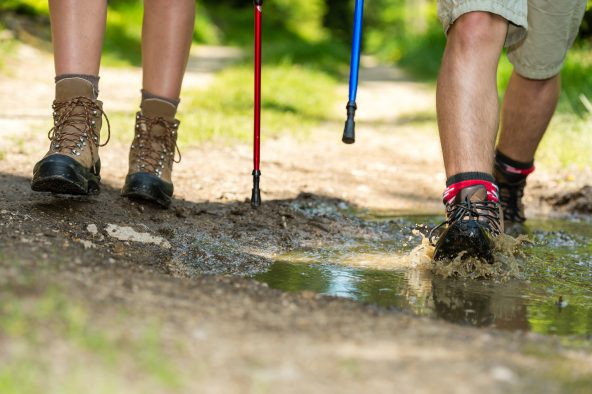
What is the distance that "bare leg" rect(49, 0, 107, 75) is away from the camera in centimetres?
283

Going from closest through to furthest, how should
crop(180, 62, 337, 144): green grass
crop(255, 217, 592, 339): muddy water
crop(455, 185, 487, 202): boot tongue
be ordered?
crop(255, 217, 592, 339): muddy water, crop(455, 185, 487, 202): boot tongue, crop(180, 62, 337, 144): green grass

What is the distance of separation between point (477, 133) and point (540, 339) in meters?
0.95

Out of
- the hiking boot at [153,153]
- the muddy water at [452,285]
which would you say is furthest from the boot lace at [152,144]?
the muddy water at [452,285]

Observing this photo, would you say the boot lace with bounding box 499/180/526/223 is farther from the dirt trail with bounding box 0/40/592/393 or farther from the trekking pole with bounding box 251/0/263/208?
the trekking pole with bounding box 251/0/263/208

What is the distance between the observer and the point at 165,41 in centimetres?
→ 308

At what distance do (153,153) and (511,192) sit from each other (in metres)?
1.46

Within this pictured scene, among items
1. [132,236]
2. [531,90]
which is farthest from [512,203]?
[132,236]

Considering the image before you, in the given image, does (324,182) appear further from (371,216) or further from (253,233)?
(253,233)

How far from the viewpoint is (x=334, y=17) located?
3397 cm

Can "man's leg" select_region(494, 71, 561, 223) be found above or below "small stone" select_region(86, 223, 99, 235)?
above

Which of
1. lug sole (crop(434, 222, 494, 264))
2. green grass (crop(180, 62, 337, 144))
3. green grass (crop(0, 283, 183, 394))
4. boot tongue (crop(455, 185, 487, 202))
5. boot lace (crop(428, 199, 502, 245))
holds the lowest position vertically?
green grass (crop(0, 283, 183, 394))

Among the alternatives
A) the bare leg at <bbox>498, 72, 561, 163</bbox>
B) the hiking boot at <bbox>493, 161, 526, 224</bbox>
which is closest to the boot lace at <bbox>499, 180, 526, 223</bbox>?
the hiking boot at <bbox>493, 161, 526, 224</bbox>

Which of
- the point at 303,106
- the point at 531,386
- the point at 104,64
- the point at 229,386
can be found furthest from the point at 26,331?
the point at 104,64

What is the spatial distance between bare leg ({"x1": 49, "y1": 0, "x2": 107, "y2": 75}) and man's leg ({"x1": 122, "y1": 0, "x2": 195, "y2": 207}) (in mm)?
265
